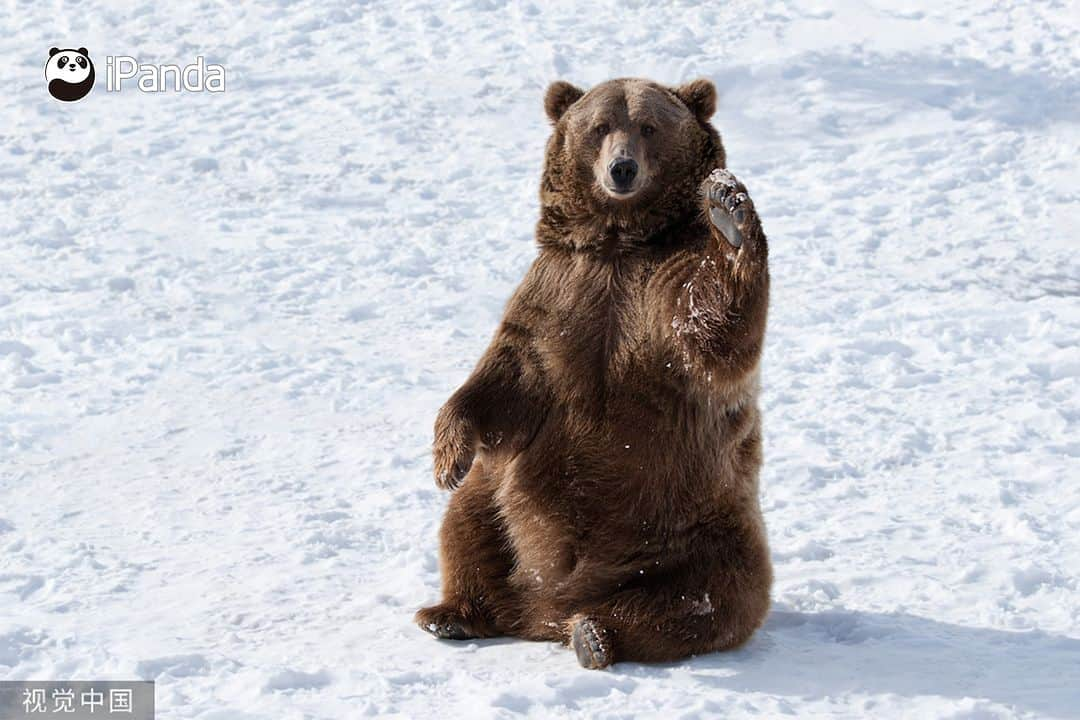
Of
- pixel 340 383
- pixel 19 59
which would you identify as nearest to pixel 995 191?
pixel 340 383

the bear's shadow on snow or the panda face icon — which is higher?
the panda face icon

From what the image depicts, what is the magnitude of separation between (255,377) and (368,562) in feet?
8.00

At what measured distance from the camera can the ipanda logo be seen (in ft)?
41.8

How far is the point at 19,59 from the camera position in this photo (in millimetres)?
13062

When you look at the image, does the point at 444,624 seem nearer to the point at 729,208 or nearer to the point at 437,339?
the point at 729,208

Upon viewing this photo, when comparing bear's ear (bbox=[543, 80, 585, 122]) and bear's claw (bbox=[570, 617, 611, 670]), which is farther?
bear's ear (bbox=[543, 80, 585, 122])

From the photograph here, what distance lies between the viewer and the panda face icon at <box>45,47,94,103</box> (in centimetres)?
1266

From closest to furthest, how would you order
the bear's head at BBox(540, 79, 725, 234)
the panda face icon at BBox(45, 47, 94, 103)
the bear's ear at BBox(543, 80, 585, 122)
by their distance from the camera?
Answer: the bear's head at BBox(540, 79, 725, 234) < the bear's ear at BBox(543, 80, 585, 122) < the panda face icon at BBox(45, 47, 94, 103)
